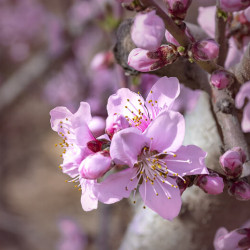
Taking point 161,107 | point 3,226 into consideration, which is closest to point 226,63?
point 161,107

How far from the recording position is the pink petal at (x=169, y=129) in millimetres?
695

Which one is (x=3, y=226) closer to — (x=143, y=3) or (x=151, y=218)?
(x=151, y=218)

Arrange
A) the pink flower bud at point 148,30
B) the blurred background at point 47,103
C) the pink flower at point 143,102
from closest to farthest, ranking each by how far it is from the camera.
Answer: the pink flower bud at point 148,30, the pink flower at point 143,102, the blurred background at point 47,103

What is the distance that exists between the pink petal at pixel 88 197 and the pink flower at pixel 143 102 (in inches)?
5.6

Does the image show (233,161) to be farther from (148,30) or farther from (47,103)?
(47,103)

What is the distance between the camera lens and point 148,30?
667 millimetres

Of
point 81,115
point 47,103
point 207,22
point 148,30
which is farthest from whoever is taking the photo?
point 47,103

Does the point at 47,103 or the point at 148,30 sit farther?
the point at 47,103

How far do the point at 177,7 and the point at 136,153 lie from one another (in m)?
0.29

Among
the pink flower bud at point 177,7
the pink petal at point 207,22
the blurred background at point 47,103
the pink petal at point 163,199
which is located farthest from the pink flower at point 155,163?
the blurred background at point 47,103

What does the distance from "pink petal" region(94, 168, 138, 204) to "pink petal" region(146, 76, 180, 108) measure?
6.0 inches

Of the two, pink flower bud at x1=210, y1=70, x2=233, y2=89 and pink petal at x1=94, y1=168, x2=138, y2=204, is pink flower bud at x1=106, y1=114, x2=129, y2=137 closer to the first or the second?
pink petal at x1=94, y1=168, x2=138, y2=204

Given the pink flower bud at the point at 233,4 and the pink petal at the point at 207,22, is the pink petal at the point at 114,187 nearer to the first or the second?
the pink flower bud at the point at 233,4

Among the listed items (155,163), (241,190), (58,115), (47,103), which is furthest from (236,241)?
(47,103)
